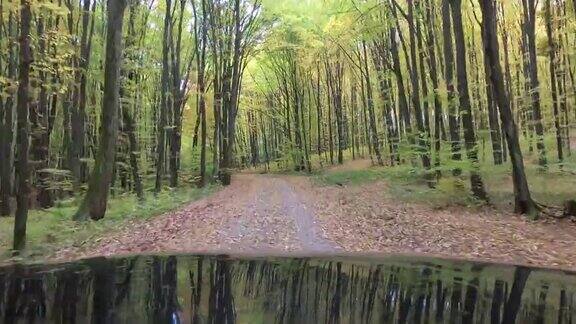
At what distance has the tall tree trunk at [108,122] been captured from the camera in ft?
43.8

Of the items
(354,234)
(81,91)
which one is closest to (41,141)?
(81,91)

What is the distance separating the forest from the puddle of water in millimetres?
4631

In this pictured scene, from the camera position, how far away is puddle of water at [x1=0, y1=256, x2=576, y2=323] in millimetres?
4875

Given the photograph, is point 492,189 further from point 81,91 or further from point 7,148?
point 7,148

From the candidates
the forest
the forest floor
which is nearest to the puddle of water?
the forest floor

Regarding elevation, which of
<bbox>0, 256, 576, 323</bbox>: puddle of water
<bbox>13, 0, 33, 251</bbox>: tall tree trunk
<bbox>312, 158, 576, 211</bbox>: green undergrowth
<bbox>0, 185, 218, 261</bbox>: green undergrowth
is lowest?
<bbox>0, 256, 576, 323</bbox>: puddle of water

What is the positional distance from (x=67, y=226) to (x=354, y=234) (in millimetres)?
7176

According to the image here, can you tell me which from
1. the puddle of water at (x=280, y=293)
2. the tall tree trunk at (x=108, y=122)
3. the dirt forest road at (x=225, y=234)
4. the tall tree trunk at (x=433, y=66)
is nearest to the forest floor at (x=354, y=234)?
the dirt forest road at (x=225, y=234)

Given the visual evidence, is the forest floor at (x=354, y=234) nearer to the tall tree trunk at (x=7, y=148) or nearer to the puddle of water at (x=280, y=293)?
the puddle of water at (x=280, y=293)

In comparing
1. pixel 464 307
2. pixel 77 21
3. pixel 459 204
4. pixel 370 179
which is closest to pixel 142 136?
pixel 77 21

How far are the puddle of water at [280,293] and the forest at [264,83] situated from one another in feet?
15.2

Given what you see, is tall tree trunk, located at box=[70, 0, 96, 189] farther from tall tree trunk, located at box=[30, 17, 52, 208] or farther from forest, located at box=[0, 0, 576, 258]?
tall tree trunk, located at box=[30, 17, 52, 208]

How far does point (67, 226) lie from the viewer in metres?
12.3

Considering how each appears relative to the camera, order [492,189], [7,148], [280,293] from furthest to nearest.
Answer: [7,148] < [492,189] < [280,293]
